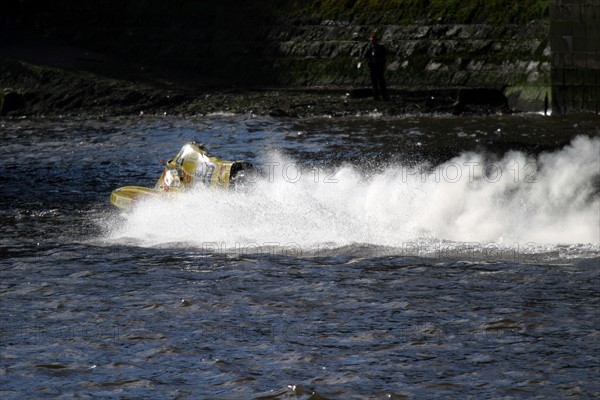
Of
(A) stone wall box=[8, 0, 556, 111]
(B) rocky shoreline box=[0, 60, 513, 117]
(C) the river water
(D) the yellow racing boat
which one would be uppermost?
(A) stone wall box=[8, 0, 556, 111]

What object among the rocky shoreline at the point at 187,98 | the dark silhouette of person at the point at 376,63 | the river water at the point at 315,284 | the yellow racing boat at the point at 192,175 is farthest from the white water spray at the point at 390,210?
the dark silhouette of person at the point at 376,63

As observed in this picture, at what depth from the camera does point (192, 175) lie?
20.2 metres

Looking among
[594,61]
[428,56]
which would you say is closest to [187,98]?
[428,56]

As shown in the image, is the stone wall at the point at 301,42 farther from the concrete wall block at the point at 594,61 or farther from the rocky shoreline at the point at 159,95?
the concrete wall block at the point at 594,61

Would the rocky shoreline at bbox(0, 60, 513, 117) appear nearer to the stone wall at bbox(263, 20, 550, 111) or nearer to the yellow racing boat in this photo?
the stone wall at bbox(263, 20, 550, 111)

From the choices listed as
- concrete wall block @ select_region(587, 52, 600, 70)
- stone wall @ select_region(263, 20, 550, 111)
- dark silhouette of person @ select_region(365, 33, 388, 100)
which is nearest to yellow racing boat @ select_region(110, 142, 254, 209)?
dark silhouette of person @ select_region(365, 33, 388, 100)

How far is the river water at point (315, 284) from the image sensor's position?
40.2 ft

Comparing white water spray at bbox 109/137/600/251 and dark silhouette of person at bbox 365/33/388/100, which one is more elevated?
dark silhouette of person at bbox 365/33/388/100

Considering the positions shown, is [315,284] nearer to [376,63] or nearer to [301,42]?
[376,63]

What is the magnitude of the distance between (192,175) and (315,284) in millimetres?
5384

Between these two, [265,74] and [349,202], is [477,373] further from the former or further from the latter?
[265,74]

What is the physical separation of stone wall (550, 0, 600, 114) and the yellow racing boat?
43.4 feet

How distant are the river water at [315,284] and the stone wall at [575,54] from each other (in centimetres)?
557

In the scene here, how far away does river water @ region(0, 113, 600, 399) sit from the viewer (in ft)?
40.2
